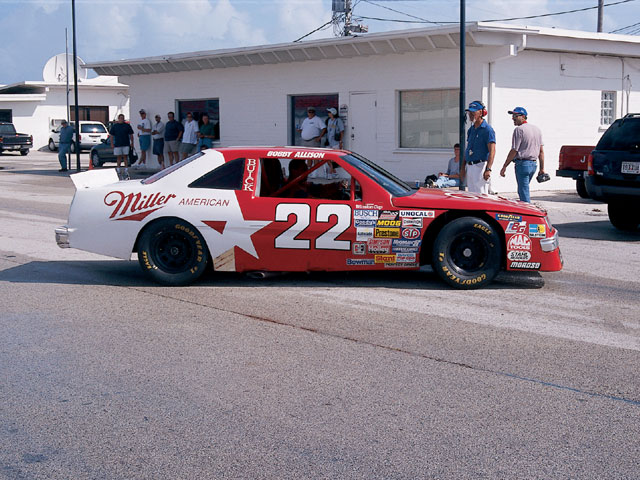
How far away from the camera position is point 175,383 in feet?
17.6

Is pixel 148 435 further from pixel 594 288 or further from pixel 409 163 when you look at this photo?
pixel 409 163

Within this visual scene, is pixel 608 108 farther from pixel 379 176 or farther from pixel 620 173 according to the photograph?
pixel 379 176

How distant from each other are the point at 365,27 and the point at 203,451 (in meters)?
39.6

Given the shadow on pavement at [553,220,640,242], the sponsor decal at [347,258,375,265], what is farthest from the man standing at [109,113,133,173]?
the sponsor decal at [347,258,375,265]

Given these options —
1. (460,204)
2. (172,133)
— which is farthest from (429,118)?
(460,204)

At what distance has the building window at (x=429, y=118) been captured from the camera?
19.5 metres

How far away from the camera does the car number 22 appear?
807cm

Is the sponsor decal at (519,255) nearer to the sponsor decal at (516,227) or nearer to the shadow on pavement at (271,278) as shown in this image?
the sponsor decal at (516,227)

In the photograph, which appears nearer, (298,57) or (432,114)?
(432,114)

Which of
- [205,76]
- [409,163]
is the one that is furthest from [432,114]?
[205,76]

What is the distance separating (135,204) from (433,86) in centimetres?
1268

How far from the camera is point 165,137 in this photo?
83.4 feet

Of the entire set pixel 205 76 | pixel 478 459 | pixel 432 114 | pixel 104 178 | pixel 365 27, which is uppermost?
pixel 365 27

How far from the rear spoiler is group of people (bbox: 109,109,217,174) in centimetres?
1471
